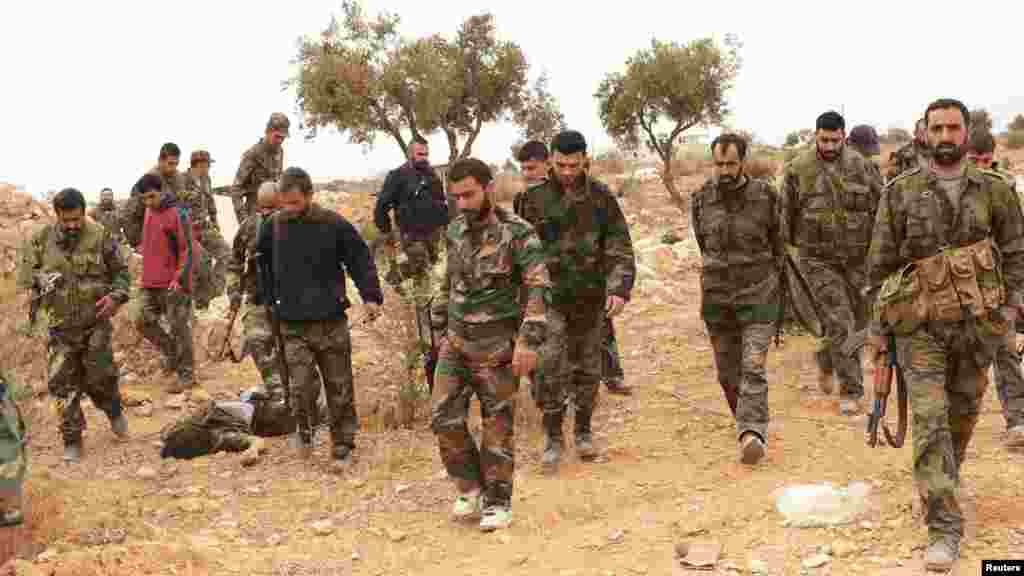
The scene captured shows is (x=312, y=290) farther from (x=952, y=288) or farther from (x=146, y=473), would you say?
(x=952, y=288)

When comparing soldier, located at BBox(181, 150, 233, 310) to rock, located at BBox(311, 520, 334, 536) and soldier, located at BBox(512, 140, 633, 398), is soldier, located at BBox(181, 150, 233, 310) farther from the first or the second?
rock, located at BBox(311, 520, 334, 536)

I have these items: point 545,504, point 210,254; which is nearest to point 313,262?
point 545,504

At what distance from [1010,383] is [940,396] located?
221 centimetres

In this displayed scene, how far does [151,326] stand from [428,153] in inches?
112

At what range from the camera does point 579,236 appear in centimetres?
603

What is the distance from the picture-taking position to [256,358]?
7359mm

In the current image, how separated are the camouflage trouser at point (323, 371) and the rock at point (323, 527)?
1007mm

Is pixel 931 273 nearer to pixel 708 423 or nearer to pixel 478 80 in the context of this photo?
pixel 708 423

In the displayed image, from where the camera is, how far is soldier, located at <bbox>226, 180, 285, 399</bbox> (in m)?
6.93

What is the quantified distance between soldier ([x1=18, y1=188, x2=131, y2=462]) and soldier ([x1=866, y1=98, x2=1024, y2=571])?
5.23 meters

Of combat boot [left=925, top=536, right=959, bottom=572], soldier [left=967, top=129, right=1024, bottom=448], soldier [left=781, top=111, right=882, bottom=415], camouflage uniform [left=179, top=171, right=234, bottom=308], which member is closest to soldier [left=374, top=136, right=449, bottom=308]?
camouflage uniform [left=179, top=171, right=234, bottom=308]

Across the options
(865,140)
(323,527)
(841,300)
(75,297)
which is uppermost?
(865,140)

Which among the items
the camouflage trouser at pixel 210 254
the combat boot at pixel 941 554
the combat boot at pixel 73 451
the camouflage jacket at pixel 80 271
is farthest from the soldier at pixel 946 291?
the camouflage trouser at pixel 210 254

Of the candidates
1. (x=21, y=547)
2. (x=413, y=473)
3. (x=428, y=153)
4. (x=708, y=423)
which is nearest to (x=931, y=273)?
(x=708, y=423)
